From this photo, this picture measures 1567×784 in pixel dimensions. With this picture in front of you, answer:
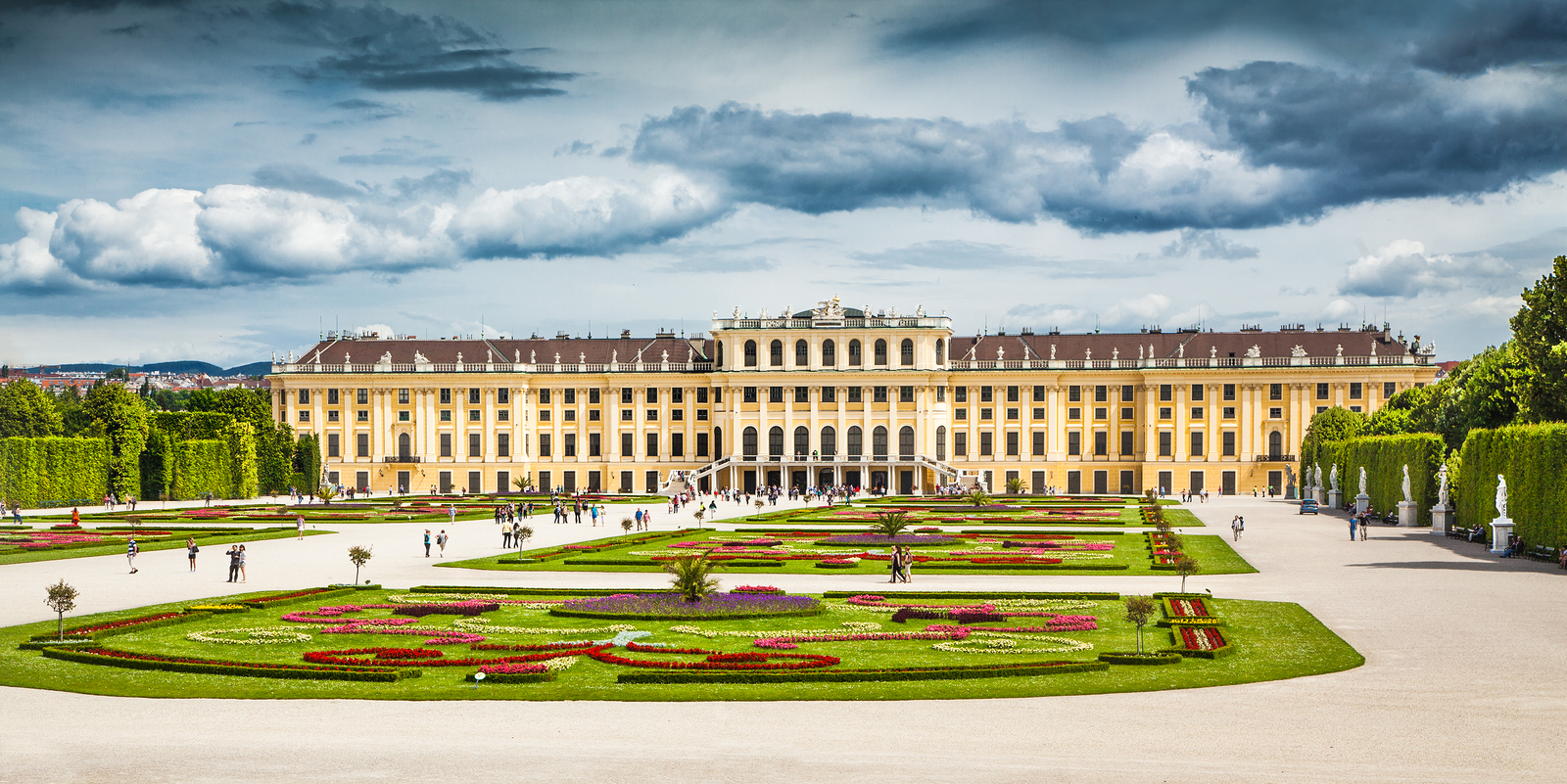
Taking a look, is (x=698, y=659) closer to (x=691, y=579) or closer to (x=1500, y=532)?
(x=691, y=579)

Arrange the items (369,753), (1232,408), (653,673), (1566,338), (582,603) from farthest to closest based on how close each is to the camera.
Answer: (1232,408) < (1566,338) < (582,603) < (653,673) < (369,753)

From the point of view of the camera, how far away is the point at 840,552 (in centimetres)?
4519

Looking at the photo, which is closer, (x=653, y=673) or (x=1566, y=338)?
(x=653, y=673)

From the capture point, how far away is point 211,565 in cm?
4069

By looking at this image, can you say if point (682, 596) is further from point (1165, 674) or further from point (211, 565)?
point (211, 565)

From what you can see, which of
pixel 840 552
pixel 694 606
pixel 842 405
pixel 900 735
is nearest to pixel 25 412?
pixel 842 405

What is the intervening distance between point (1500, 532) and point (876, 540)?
20565mm

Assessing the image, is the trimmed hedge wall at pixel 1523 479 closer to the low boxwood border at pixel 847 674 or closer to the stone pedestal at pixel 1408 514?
the stone pedestal at pixel 1408 514

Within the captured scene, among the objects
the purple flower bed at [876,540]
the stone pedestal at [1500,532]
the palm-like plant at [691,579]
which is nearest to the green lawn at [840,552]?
the purple flower bed at [876,540]

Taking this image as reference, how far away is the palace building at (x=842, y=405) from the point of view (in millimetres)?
103688

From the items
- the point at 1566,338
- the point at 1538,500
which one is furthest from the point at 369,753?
the point at 1566,338

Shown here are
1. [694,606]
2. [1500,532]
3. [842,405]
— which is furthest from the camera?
[842,405]

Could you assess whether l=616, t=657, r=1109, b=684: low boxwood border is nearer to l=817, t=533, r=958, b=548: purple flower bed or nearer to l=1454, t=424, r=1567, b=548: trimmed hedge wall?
l=817, t=533, r=958, b=548: purple flower bed

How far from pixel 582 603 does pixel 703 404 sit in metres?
79.8
